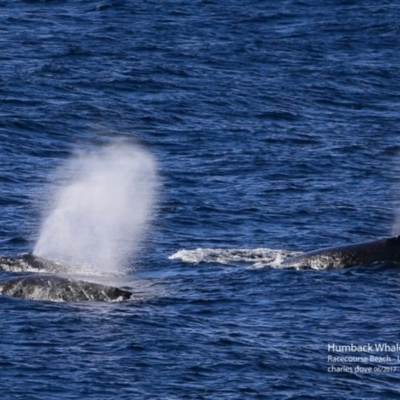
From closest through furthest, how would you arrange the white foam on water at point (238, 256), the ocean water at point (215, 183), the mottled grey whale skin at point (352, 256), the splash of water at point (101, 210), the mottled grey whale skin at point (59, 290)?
the ocean water at point (215, 183), the mottled grey whale skin at point (59, 290), the mottled grey whale skin at point (352, 256), the white foam on water at point (238, 256), the splash of water at point (101, 210)

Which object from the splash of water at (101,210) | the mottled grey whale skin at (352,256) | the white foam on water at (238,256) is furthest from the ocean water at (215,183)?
the mottled grey whale skin at (352,256)

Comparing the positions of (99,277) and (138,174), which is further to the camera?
(138,174)

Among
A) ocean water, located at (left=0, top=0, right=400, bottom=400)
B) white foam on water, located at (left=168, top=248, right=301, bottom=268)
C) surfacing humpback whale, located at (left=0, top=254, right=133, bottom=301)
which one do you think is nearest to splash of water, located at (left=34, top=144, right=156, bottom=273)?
ocean water, located at (left=0, top=0, right=400, bottom=400)

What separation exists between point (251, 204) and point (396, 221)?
21.6 ft

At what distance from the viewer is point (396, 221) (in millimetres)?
63406

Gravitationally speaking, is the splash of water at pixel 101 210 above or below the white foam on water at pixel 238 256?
below

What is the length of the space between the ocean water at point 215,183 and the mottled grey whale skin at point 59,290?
581mm

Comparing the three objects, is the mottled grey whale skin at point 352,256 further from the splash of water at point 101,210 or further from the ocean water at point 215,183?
the splash of water at point 101,210

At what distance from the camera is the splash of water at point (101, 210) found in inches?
2292

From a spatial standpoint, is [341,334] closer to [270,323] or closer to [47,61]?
[270,323]

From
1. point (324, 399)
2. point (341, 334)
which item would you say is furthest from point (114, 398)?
point (341, 334)

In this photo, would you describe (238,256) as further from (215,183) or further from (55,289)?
(215,183)

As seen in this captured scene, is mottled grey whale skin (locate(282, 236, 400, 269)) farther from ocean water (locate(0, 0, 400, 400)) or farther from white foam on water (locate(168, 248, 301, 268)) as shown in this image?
white foam on water (locate(168, 248, 301, 268))

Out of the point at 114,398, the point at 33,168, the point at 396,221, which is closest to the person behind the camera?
the point at 114,398
